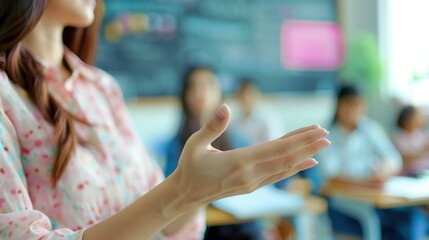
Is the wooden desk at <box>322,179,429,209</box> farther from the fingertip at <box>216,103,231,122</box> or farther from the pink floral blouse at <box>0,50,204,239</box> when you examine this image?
the fingertip at <box>216,103,231,122</box>

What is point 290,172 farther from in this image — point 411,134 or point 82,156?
point 411,134

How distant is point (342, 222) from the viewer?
305cm

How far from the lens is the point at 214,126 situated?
0.70 metres

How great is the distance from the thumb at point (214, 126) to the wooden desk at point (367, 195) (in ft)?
6.48

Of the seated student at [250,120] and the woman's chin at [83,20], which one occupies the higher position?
the woman's chin at [83,20]

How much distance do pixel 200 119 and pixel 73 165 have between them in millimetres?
2259

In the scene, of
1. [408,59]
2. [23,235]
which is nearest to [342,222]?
[23,235]

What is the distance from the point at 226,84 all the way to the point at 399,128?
159cm

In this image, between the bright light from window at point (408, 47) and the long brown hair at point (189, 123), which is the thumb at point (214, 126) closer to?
the long brown hair at point (189, 123)

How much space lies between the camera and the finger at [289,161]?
0.71 metres

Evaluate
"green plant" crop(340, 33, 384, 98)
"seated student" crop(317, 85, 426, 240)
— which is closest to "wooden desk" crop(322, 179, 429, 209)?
"seated student" crop(317, 85, 426, 240)

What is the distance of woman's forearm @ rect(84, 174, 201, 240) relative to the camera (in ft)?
2.45

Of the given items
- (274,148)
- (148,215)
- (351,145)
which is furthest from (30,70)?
(351,145)

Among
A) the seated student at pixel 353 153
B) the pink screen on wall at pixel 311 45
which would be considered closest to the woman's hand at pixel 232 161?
the seated student at pixel 353 153
